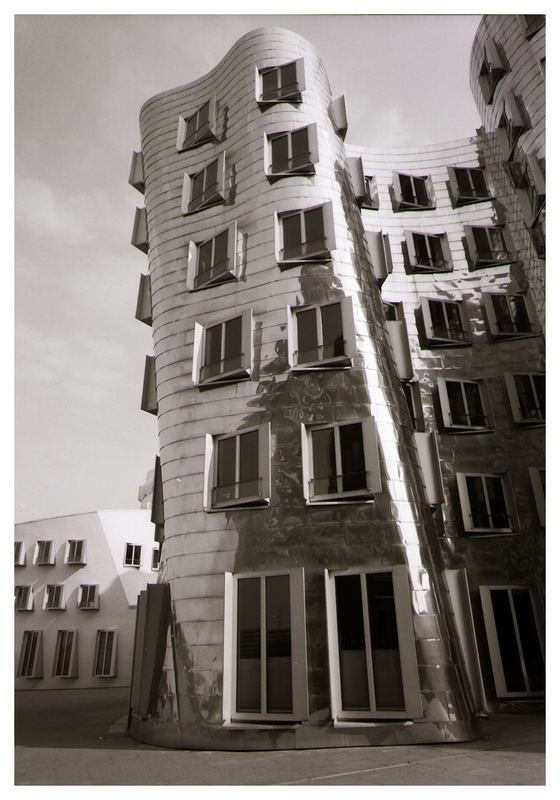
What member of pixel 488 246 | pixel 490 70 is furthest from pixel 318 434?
pixel 490 70

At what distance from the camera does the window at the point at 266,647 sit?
724cm

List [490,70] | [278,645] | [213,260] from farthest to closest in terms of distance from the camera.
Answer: [490,70] < [213,260] < [278,645]

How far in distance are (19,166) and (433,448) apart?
9.23 m

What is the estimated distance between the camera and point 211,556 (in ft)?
27.7

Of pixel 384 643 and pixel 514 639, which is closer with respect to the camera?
pixel 384 643

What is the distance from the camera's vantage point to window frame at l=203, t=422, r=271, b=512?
27.8ft

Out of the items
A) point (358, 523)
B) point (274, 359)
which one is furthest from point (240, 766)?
point (274, 359)

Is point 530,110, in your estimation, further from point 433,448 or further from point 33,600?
point 33,600

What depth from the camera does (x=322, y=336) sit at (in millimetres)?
9273

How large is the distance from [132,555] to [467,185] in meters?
20.9

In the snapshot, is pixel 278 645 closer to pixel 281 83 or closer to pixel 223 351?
pixel 223 351

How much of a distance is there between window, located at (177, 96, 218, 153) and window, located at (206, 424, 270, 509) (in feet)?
24.6

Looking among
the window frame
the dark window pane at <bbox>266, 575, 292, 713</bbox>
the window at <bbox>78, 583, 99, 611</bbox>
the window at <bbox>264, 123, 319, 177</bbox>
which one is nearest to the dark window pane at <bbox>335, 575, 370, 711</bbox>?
the dark window pane at <bbox>266, 575, 292, 713</bbox>

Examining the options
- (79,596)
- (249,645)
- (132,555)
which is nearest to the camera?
(249,645)
